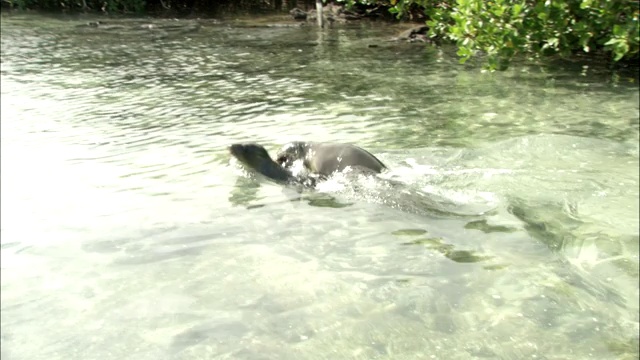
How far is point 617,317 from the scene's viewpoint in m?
3.67

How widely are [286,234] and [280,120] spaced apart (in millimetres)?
4239

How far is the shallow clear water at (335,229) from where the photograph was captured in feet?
12.3

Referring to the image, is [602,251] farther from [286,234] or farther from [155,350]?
[155,350]

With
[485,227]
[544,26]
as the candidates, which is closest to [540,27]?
[544,26]

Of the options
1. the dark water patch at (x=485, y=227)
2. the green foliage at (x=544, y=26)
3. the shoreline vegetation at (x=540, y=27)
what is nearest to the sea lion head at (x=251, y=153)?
the dark water patch at (x=485, y=227)

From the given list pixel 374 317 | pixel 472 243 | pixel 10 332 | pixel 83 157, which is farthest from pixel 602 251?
pixel 83 157

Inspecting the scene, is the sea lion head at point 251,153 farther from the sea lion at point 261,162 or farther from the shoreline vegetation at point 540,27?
the shoreline vegetation at point 540,27

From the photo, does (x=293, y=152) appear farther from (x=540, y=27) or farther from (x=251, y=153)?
(x=540, y=27)

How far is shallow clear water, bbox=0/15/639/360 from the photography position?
12.3 ft

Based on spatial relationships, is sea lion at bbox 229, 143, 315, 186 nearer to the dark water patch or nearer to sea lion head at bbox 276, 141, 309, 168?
sea lion head at bbox 276, 141, 309, 168

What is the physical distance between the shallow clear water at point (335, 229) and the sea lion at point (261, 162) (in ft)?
0.51

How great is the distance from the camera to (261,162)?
6.48 m

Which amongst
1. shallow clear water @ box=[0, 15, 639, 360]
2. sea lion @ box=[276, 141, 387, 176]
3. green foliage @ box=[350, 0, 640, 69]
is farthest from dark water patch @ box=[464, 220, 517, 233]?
green foliage @ box=[350, 0, 640, 69]

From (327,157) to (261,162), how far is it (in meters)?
0.74
